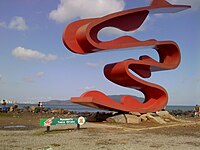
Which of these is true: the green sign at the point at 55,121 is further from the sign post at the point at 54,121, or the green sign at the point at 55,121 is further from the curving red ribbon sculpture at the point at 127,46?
the curving red ribbon sculpture at the point at 127,46

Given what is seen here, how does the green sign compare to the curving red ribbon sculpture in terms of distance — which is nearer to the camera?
the green sign

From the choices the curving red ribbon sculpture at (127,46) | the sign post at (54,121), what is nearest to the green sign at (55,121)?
the sign post at (54,121)

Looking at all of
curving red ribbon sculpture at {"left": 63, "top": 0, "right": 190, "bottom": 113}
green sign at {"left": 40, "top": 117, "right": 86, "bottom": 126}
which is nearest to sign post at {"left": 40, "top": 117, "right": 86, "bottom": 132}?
green sign at {"left": 40, "top": 117, "right": 86, "bottom": 126}

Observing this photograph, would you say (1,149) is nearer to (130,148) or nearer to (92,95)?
(130,148)

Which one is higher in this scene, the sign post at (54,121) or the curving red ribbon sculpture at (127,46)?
the curving red ribbon sculpture at (127,46)

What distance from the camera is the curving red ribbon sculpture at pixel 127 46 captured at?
20.4 meters

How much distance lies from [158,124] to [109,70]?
16.3 ft

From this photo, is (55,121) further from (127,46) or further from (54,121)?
(127,46)

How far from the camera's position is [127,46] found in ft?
69.8

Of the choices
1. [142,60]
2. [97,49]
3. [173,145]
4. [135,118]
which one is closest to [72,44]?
[97,49]

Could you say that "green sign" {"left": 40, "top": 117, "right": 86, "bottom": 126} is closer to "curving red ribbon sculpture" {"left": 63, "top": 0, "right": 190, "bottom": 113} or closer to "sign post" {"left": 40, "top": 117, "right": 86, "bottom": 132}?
"sign post" {"left": 40, "top": 117, "right": 86, "bottom": 132}

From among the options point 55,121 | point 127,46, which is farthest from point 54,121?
point 127,46

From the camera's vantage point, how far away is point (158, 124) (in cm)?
2169

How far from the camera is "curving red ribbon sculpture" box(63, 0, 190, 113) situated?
66.8 ft
